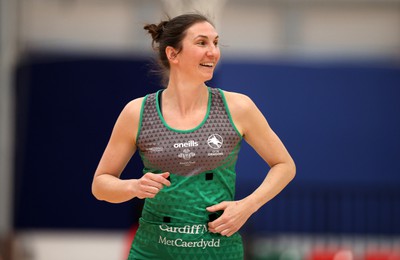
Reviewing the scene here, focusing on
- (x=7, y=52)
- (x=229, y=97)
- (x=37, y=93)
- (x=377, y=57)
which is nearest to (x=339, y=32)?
(x=377, y=57)

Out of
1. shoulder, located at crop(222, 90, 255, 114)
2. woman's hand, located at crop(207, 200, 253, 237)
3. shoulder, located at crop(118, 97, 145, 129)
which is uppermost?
shoulder, located at crop(222, 90, 255, 114)

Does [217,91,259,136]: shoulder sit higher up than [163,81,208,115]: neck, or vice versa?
[163,81,208,115]: neck

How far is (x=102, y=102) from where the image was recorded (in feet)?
33.2

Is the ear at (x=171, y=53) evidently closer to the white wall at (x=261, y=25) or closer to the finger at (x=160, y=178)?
the finger at (x=160, y=178)

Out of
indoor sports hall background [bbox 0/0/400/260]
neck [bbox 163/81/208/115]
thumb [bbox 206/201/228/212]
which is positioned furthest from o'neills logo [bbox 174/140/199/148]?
indoor sports hall background [bbox 0/0/400/260]

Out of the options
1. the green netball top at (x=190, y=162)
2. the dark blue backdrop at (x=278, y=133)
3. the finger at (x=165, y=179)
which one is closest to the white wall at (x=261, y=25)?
the dark blue backdrop at (x=278, y=133)

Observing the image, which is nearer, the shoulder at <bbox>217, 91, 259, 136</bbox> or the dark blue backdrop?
the shoulder at <bbox>217, 91, 259, 136</bbox>

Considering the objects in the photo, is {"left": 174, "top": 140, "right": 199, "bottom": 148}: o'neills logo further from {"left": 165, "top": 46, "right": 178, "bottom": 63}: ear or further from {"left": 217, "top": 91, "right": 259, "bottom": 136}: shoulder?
{"left": 165, "top": 46, "right": 178, "bottom": 63}: ear

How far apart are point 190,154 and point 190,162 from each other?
1.5 inches

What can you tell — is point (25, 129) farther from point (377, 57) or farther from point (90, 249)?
point (377, 57)

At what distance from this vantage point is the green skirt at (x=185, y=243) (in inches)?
148

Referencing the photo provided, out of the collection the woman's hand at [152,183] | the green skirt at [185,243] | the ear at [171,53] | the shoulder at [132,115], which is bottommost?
the green skirt at [185,243]

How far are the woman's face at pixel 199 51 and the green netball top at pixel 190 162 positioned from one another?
201 millimetres

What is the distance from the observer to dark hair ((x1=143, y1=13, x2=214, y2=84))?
386cm
